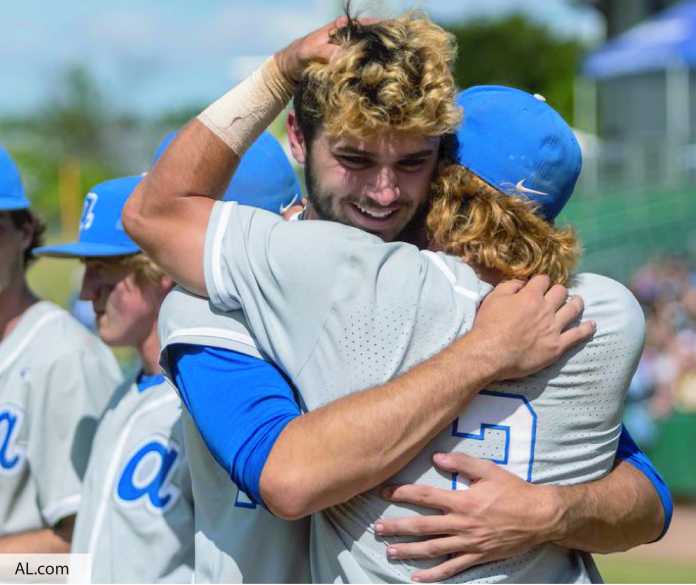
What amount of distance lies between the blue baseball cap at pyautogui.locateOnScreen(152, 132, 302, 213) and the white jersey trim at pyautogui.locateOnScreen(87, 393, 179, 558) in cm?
63

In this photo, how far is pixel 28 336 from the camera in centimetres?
421

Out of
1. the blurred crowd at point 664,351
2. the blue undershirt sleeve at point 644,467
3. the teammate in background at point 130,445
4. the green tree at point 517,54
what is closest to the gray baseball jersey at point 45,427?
the teammate in background at point 130,445

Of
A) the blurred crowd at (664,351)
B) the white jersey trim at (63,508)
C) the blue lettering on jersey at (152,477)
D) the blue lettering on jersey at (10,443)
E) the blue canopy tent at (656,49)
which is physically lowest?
the blurred crowd at (664,351)

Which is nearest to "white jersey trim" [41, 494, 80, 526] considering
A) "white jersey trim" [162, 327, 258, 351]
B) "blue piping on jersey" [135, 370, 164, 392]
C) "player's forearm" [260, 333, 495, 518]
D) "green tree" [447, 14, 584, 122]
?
"blue piping on jersey" [135, 370, 164, 392]

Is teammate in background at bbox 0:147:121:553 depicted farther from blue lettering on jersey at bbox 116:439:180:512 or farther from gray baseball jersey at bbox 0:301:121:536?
blue lettering on jersey at bbox 116:439:180:512

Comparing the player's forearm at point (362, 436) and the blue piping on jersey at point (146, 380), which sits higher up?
the player's forearm at point (362, 436)

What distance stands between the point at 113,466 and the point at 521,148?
5.31 ft

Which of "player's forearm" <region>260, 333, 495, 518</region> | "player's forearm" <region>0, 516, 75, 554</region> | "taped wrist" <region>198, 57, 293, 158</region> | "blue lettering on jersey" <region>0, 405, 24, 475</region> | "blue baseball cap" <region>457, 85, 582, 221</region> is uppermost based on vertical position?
"taped wrist" <region>198, 57, 293, 158</region>

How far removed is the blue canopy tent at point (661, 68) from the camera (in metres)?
19.9

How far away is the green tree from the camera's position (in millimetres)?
45469

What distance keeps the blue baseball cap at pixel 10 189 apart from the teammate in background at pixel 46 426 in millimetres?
482

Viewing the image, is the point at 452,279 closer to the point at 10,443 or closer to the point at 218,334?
the point at 218,334

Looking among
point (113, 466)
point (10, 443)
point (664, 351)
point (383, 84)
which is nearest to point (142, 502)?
point (113, 466)

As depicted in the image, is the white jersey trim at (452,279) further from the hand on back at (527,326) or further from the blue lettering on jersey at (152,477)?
the blue lettering on jersey at (152,477)
